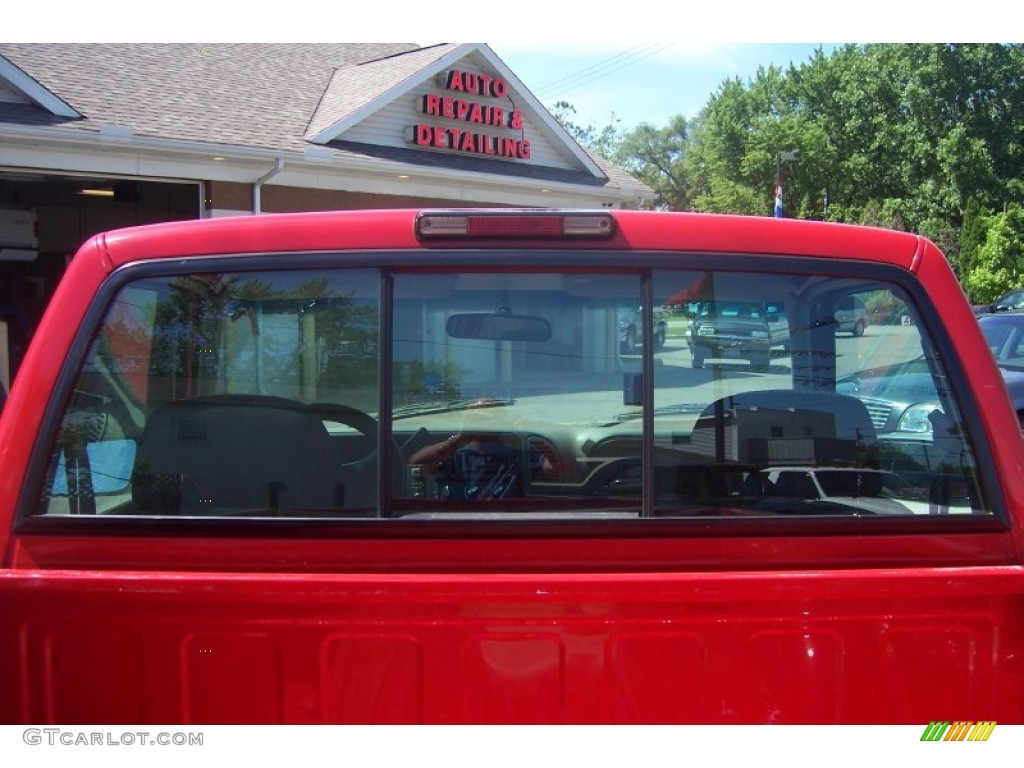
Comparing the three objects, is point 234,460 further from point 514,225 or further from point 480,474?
point 514,225

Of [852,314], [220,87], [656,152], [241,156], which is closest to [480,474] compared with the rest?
[852,314]

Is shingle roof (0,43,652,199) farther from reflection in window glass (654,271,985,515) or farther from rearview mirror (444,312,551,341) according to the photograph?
reflection in window glass (654,271,985,515)

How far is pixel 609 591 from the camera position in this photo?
1844mm

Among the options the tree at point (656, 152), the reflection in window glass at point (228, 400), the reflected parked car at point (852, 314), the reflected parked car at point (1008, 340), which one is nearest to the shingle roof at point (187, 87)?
the reflected parked car at point (1008, 340)

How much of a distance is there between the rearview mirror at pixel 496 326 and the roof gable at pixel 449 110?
11363 millimetres

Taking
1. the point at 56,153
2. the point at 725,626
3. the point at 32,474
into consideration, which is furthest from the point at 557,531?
the point at 56,153

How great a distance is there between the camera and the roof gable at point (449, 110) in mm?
13500

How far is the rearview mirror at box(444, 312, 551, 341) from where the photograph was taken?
2.07m

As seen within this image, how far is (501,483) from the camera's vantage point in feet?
6.96

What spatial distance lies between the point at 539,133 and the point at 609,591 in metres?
14.2

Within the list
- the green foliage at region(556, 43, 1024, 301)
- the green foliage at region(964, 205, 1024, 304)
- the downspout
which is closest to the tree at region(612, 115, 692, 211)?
the green foliage at region(556, 43, 1024, 301)

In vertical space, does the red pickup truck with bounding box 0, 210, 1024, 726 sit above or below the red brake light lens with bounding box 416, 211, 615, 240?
below

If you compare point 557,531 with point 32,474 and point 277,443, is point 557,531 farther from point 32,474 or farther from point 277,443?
point 32,474
